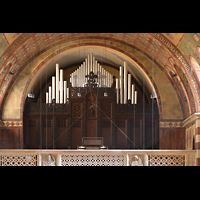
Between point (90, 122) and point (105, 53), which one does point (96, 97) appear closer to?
point (90, 122)

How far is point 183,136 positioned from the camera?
51.5ft

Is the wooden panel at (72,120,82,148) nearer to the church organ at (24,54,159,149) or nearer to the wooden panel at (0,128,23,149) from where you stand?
the church organ at (24,54,159,149)

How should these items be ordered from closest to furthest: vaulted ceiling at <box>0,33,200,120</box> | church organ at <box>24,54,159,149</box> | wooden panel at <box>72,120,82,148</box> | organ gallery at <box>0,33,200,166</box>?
vaulted ceiling at <box>0,33,200,120</box> → organ gallery at <box>0,33,200,166</box> → church organ at <box>24,54,159,149</box> → wooden panel at <box>72,120,82,148</box>

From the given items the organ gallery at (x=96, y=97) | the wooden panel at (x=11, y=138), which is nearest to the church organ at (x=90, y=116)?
the organ gallery at (x=96, y=97)

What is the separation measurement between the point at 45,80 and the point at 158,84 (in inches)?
193

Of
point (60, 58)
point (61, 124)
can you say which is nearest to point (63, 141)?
point (61, 124)

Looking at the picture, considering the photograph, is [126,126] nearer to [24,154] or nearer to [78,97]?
[78,97]

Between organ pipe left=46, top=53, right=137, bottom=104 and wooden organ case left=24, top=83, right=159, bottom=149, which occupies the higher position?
organ pipe left=46, top=53, right=137, bottom=104

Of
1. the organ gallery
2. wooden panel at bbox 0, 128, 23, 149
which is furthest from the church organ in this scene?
wooden panel at bbox 0, 128, 23, 149

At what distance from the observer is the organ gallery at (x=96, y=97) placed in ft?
50.1

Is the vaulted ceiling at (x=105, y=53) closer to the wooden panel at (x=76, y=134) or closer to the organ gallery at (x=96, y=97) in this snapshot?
the organ gallery at (x=96, y=97)

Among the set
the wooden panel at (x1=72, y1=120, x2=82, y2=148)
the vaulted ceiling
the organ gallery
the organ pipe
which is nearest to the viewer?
the vaulted ceiling

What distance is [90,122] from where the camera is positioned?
A: 16703 mm

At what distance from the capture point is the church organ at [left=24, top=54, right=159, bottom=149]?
647 inches
